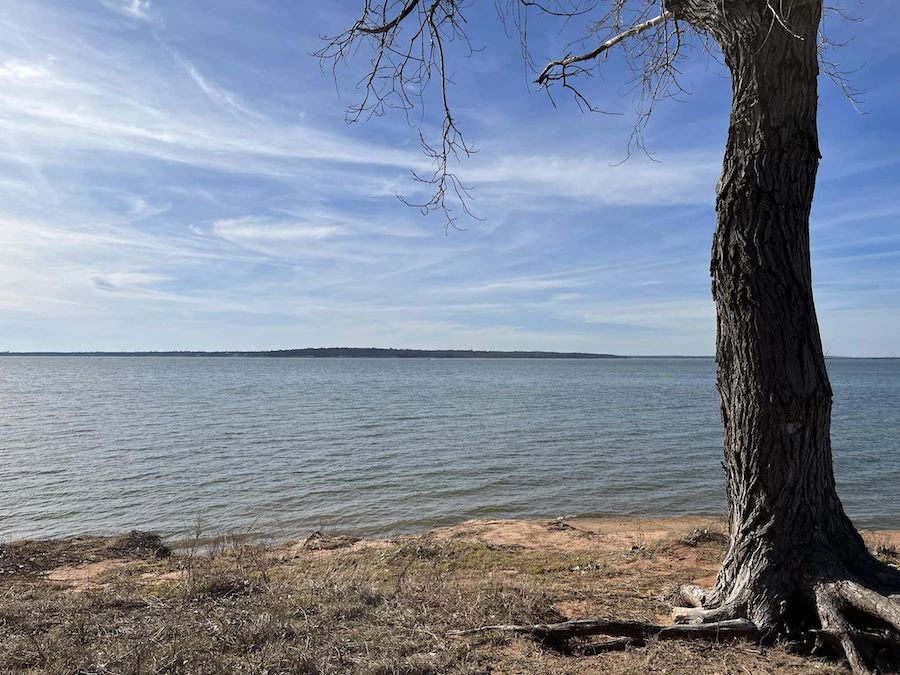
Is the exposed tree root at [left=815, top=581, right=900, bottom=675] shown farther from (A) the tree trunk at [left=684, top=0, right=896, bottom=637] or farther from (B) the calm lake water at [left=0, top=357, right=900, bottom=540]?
(B) the calm lake water at [left=0, top=357, right=900, bottom=540]

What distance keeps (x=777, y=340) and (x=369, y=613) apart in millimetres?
3556

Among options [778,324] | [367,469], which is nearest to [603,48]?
[778,324]

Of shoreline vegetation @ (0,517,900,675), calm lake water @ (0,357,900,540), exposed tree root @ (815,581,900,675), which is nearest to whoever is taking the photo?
exposed tree root @ (815,581,900,675)

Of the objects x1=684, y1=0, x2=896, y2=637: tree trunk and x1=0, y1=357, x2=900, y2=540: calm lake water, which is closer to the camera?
x1=684, y1=0, x2=896, y2=637: tree trunk

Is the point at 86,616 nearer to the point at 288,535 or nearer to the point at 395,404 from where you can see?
the point at 288,535

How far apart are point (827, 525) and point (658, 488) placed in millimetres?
12457

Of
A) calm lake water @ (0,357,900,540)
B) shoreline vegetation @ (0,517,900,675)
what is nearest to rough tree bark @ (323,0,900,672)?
shoreline vegetation @ (0,517,900,675)

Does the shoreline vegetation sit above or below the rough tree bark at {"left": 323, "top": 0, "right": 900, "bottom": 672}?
below

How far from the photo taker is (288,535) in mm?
11938

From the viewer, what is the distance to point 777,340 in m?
3.77

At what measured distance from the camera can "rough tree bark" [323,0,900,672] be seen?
148 inches

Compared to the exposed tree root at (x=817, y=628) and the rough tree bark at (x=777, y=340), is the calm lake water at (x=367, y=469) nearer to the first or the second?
the exposed tree root at (x=817, y=628)

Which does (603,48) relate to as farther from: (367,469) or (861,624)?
(367,469)

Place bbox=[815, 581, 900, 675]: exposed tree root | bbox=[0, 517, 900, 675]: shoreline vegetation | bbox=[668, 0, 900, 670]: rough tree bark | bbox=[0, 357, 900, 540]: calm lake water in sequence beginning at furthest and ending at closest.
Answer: bbox=[0, 357, 900, 540]: calm lake water, bbox=[668, 0, 900, 670]: rough tree bark, bbox=[0, 517, 900, 675]: shoreline vegetation, bbox=[815, 581, 900, 675]: exposed tree root
